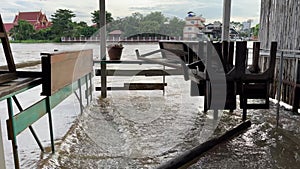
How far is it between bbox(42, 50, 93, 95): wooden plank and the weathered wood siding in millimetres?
3223

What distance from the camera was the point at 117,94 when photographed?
5035mm

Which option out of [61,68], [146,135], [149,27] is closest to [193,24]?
[149,27]

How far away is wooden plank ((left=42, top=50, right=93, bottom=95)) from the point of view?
2.16 m

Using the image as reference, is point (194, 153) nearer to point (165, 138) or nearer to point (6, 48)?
point (165, 138)

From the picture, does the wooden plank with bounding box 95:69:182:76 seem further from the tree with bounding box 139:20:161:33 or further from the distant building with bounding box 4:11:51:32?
the distant building with bounding box 4:11:51:32

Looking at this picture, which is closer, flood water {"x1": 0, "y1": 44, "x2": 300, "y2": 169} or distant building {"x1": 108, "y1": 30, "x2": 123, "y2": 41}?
flood water {"x1": 0, "y1": 44, "x2": 300, "y2": 169}

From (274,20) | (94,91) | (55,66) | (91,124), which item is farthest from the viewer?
(94,91)

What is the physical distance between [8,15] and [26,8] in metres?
0.54

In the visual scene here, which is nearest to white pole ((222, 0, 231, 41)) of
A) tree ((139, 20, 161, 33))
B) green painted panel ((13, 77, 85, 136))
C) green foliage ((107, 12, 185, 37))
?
green foliage ((107, 12, 185, 37))

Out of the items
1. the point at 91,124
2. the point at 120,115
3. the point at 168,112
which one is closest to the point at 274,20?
the point at 168,112

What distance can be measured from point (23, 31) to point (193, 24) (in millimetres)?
2952

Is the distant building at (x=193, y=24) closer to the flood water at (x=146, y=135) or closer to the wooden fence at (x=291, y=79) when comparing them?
the flood water at (x=146, y=135)

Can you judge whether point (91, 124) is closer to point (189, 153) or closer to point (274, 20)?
point (189, 153)

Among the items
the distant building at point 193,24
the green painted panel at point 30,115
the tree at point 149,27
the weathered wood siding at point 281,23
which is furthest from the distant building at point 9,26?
the weathered wood siding at point 281,23
